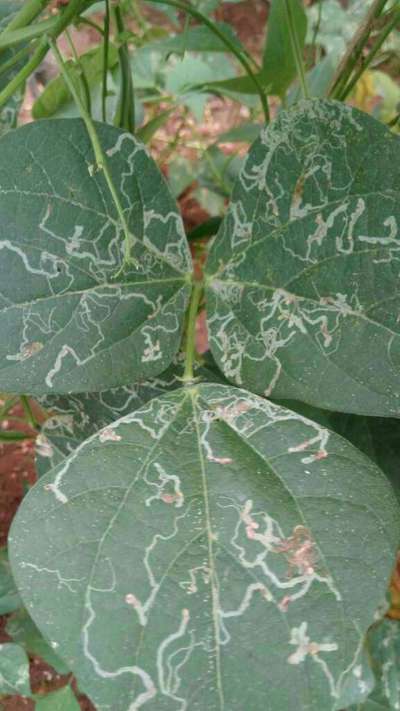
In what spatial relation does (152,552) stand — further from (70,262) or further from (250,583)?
(70,262)

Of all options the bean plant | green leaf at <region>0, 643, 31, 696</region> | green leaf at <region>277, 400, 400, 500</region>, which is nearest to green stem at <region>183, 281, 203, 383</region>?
the bean plant

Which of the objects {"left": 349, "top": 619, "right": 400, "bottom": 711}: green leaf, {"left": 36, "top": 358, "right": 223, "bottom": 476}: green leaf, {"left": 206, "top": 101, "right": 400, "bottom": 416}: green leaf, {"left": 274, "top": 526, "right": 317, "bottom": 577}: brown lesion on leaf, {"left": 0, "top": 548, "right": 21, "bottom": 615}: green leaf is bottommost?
{"left": 0, "top": 548, "right": 21, "bottom": 615}: green leaf

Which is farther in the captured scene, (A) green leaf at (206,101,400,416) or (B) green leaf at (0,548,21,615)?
(B) green leaf at (0,548,21,615)

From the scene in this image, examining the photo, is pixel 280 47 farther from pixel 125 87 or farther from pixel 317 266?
pixel 317 266

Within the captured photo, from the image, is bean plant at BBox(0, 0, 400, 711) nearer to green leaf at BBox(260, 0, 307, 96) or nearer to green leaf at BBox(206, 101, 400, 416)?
green leaf at BBox(206, 101, 400, 416)

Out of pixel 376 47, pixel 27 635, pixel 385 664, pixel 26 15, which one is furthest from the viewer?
pixel 27 635

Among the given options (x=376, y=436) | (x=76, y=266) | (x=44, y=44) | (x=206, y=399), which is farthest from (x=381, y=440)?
(x=44, y=44)
